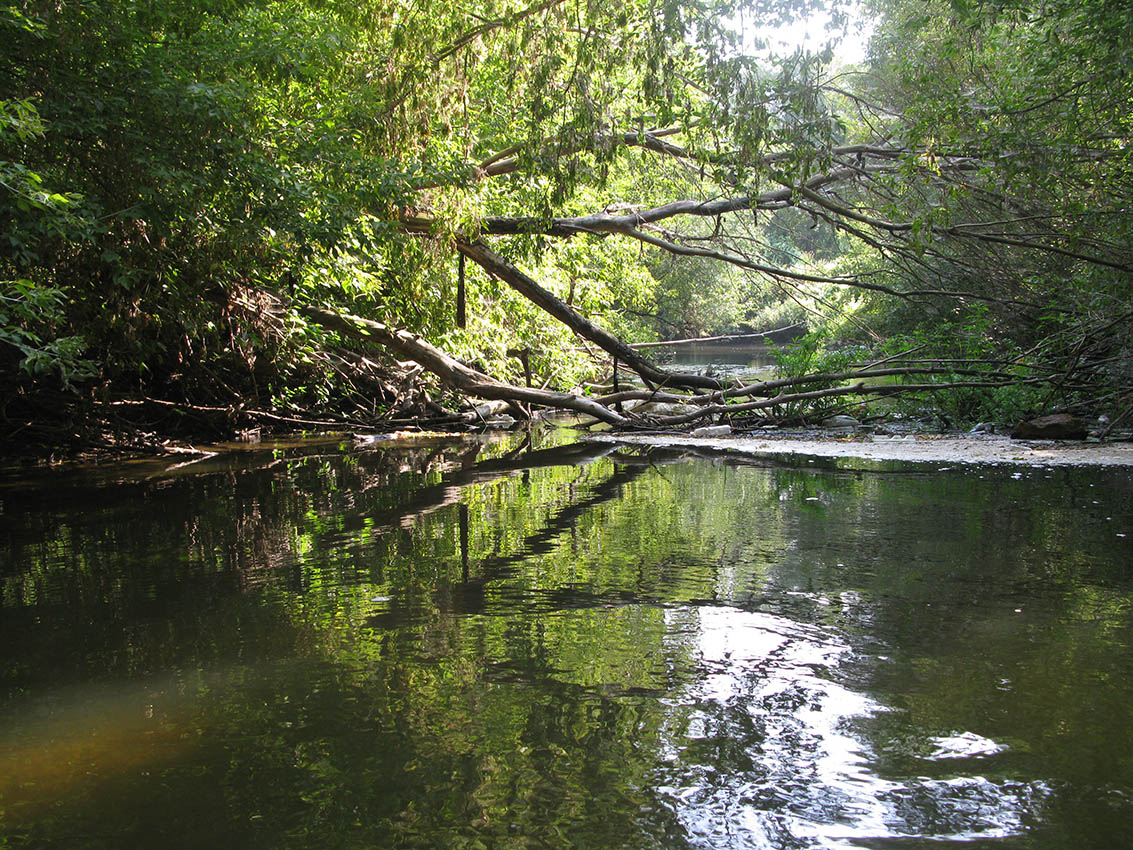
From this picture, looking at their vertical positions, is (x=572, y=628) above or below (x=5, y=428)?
below

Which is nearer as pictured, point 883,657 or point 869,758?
point 869,758

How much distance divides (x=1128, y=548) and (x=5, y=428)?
405 inches

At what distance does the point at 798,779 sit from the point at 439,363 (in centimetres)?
943

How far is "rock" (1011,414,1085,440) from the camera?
31.0ft

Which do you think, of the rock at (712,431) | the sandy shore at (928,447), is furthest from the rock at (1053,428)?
the rock at (712,431)

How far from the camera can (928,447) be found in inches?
372

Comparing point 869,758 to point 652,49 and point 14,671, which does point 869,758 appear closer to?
point 14,671

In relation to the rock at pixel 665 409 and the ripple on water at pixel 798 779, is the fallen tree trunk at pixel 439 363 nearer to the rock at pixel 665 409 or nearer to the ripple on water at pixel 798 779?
the rock at pixel 665 409

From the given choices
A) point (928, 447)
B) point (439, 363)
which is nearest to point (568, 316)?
point (439, 363)

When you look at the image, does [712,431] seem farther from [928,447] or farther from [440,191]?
[440,191]

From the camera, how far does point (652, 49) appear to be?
7.70 metres

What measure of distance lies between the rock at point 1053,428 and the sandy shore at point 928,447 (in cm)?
13

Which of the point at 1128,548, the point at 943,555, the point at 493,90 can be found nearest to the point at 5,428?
the point at 493,90

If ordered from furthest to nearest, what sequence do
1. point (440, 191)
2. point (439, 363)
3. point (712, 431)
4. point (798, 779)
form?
point (439, 363) → point (712, 431) → point (440, 191) → point (798, 779)
